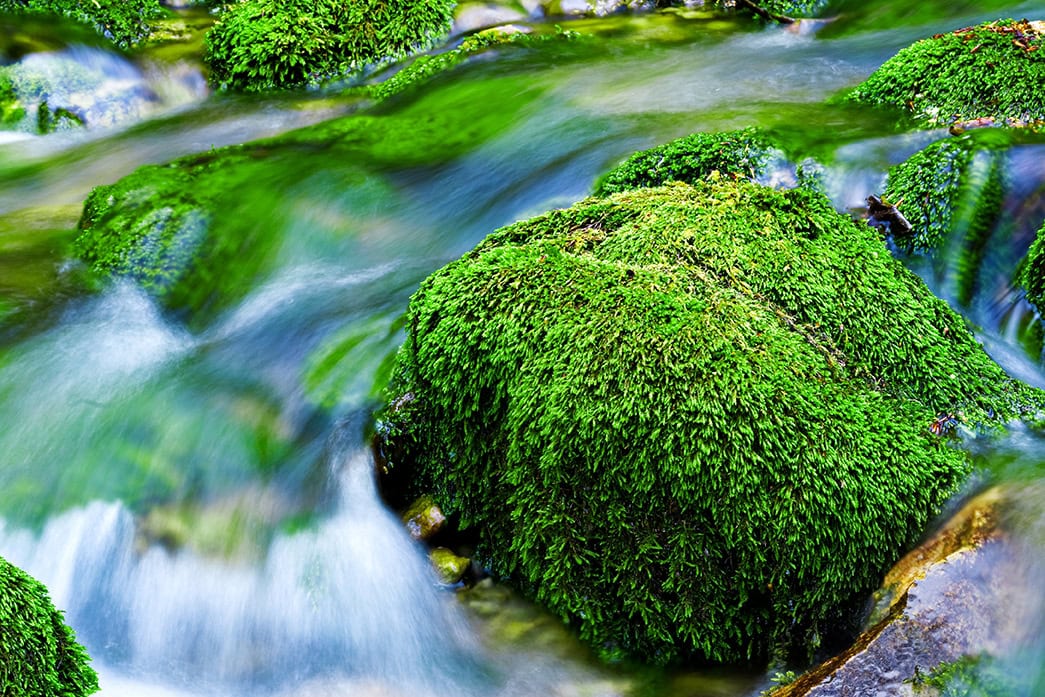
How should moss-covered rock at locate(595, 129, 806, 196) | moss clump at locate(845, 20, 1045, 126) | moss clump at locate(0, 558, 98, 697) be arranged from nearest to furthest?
moss clump at locate(0, 558, 98, 697)
moss-covered rock at locate(595, 129, 806, 196)
moss clump at locate(845, 20, 1045, 126)

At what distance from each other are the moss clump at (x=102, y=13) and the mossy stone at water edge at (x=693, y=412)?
502 cm

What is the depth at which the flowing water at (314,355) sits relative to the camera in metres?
3.80

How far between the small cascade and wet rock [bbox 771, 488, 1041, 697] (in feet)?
4.83

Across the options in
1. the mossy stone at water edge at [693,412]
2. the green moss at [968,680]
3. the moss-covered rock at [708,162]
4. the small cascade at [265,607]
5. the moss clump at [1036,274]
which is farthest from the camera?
the moss-covered rock at [708,162]

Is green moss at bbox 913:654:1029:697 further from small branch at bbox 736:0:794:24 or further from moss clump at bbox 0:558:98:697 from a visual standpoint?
small branch at bbox 736:0:794:24

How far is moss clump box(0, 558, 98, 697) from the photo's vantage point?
9.73 feet

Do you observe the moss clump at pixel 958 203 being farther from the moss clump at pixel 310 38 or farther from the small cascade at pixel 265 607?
the moss clump at pixel 310 38

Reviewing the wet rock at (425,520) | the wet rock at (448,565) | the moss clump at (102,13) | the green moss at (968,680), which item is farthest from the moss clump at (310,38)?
the green moss at (968,680)

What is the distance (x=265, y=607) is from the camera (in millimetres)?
3928

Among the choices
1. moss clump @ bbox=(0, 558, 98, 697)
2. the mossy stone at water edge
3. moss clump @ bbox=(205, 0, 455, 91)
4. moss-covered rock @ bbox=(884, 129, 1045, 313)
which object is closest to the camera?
moss clump @ bbox=(0, 558, 98, 697)

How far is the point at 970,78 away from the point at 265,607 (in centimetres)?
440

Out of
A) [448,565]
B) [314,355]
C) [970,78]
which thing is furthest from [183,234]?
[970,78]

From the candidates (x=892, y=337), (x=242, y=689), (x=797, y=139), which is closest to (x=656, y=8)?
(x=797, y=139)

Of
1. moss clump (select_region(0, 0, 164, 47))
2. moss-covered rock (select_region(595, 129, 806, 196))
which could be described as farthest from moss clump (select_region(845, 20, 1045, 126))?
moss clump (select_region(0, 0, 164, 47))
